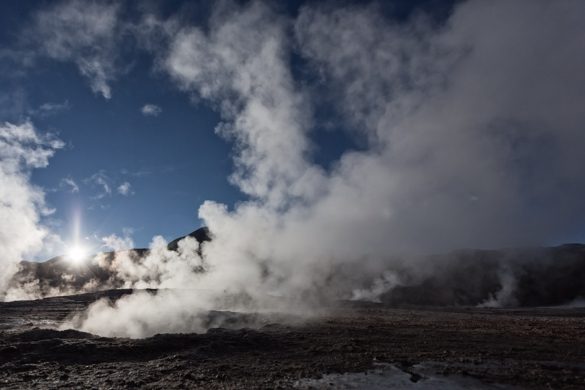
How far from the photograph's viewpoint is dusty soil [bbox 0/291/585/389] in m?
13.5

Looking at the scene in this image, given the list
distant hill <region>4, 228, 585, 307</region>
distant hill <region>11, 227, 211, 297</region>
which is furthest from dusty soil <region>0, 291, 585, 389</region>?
distant hill <region>11, 227, 211, 297</region>

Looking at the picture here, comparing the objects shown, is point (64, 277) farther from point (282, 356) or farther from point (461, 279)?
point (282, 356)

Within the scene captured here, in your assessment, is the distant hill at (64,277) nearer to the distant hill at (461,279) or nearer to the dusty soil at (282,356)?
the distant hill at (461,279)

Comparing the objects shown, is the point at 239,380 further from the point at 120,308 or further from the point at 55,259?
the point at 55,259

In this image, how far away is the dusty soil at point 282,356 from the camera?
13539 millimetres

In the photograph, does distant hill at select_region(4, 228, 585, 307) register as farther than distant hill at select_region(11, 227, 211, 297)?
No

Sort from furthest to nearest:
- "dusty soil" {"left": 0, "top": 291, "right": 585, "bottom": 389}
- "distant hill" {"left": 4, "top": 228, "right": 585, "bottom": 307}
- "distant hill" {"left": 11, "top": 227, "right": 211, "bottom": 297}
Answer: "distant hill" {"left": 11, "top": 227, "right": 211, "bottom": 297} → "distant hill" {"left": 4, "top": 228, "right": 585, "bottom": 307} → "dusty soil" {"left": 0, "top": 291, "right": 585, "bottom": 389}

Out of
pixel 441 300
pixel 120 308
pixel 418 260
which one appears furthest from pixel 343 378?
pixel 418 260

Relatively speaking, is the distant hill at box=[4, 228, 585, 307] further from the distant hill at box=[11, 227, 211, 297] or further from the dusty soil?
the dusty soil

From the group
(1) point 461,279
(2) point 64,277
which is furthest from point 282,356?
(2) point 64,277

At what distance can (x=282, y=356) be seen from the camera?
16.6m

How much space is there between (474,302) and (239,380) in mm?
58122

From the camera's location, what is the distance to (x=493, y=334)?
68.7 feet

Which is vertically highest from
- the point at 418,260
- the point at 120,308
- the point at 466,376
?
the point at 418,260
